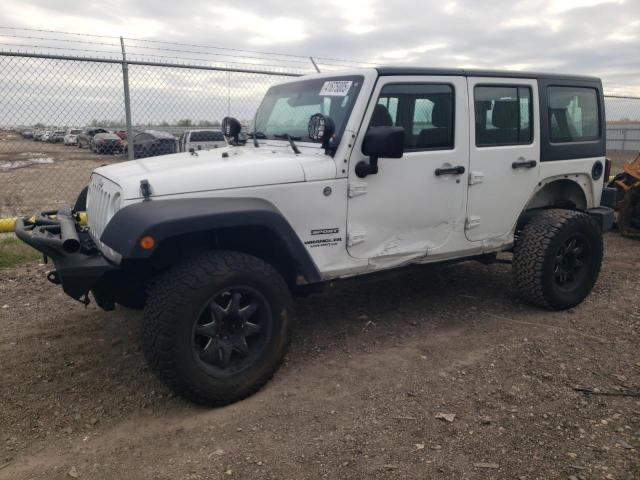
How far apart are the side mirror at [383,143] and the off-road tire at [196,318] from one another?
38.5 inches

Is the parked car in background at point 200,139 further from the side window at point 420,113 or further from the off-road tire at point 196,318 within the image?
the off-road tire at point 196,318

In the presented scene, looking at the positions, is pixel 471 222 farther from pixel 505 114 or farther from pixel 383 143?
pixel 383 143

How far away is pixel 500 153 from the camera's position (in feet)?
→ 13.6

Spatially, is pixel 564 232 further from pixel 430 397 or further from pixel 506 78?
pixel 430 397

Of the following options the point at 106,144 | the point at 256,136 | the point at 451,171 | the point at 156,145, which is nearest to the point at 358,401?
the point at 451,171

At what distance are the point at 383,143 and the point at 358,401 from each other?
155cm

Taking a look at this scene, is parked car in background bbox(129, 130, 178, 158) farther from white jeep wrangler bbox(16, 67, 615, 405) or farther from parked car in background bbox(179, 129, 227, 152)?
white jeep wrangler bbox(16, 67, 615, 405)

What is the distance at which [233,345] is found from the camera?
307cm

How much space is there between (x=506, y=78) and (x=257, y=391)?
3.04 m

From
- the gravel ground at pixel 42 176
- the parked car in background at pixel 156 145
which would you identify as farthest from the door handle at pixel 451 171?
the parked car in background at pixel 156 145

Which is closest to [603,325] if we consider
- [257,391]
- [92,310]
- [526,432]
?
[526,432]

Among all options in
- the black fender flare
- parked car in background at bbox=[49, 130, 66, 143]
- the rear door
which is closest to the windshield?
the black fender flare

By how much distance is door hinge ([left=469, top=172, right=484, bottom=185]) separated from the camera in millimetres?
4008

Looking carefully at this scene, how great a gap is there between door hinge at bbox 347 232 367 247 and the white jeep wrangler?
14mm
